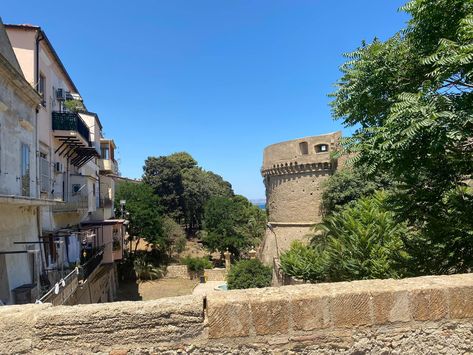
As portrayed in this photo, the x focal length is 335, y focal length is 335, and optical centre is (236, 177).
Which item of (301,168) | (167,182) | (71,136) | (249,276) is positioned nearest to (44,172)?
(71,136)

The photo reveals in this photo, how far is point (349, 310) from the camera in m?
2.65

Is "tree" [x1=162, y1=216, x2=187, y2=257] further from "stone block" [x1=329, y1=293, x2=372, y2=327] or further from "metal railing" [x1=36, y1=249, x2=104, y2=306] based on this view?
"stone block" [x1=329, y1=293, x2=372, y2=327]

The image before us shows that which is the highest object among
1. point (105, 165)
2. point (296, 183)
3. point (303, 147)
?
point (303, 147)

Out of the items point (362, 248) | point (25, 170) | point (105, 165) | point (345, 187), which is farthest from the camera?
point (105, 165)

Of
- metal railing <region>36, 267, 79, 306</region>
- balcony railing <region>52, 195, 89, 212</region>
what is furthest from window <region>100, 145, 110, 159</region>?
metal railing <region>36, 267, 79, 306</region>

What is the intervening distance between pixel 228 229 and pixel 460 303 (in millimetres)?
32173

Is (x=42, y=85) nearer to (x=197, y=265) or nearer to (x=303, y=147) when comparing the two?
(x=303, y=147)

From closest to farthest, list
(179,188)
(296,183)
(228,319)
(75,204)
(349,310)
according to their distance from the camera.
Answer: (228,319)
(349,310)
(75,204)
(296,183)
(179,188)

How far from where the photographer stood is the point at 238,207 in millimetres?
37531

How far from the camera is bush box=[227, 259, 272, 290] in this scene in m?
21.7

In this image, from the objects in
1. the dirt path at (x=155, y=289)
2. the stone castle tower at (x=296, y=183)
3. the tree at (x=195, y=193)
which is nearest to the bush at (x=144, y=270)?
the dirt path at (x=155, y=289)

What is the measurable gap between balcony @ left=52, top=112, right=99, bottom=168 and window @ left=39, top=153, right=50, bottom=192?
1.41 meters

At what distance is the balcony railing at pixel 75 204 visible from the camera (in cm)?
1293

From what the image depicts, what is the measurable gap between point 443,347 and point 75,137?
1388 cm
